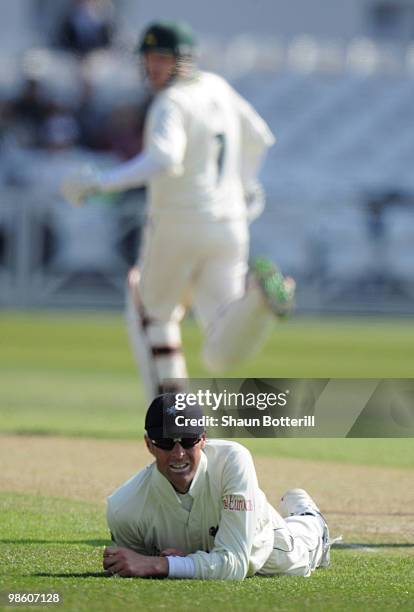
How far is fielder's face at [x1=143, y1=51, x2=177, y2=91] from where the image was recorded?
852 centimetres

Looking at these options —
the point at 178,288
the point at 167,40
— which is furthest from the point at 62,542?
the point at 167,40

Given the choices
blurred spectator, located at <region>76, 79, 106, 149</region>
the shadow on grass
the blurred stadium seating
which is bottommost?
the blurred stadium seating

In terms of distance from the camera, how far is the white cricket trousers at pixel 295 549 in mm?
5250

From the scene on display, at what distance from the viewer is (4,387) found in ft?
44.0

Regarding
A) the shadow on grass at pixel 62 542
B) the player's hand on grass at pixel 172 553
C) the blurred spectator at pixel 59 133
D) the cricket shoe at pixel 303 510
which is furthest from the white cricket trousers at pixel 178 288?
the blurred spectator at pixel 59 133

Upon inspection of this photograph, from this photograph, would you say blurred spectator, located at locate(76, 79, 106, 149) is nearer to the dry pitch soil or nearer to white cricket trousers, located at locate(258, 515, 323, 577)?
the dry pitch soil

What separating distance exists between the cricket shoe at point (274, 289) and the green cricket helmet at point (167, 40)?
1417 millimetres

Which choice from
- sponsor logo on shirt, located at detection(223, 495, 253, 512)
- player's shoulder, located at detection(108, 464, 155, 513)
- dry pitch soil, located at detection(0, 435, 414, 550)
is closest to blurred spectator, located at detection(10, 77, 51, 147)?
dry pitch soil, located at detection(0, 435, 414, 550)

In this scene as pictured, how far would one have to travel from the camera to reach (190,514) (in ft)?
16.5

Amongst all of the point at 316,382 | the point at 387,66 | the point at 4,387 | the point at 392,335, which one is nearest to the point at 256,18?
the point at 387,66

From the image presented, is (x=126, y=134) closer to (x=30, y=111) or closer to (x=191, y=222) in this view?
(x=30, y=111)

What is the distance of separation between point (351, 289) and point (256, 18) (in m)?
9.82

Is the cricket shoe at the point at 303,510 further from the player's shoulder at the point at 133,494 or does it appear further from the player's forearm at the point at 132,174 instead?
the player's forearm at the point at 132,174

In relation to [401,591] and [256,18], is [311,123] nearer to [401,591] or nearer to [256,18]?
[256,18]
